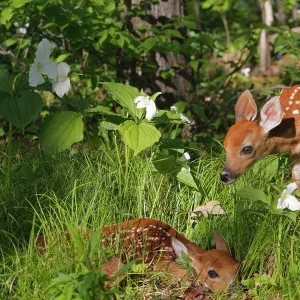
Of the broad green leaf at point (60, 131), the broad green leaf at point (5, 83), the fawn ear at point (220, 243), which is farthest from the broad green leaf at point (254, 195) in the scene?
the broad green leaf at point (5, 83)

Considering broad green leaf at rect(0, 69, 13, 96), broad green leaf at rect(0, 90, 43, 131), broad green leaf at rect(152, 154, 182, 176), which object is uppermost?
broad green leaf at rect(0, 69, 13, 96)

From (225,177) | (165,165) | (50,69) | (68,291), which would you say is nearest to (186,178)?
(165,165)

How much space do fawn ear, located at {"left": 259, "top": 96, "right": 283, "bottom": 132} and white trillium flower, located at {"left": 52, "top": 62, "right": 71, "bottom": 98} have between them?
122 cm

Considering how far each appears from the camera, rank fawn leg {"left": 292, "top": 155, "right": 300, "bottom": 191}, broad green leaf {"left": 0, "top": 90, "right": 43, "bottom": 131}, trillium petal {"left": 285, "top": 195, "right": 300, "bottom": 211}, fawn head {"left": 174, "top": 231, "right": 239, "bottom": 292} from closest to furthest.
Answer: fawn head {"left": 174, "top": 231, "right": 239, "bottom": 292}
trillium petal {"left": 285, "top": 195, "right": 300, "bottom": 211}
broad green leaf {"left": 0, "top": 90, "right": 43, "bottom": 131}
fawn leg {"left": 292, "top": 155, "right": 300, "bottom": 191}

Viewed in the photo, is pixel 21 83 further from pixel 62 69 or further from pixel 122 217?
pixel 122 217

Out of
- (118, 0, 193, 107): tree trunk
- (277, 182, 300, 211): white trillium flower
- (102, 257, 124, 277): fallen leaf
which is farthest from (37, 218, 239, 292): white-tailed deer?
(118, 0, 193, 107): tree trunk

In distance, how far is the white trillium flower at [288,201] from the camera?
3619 mm

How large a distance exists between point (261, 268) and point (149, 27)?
9.73 ft

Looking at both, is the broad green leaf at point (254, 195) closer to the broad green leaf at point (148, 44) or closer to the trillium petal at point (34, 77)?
the trillium petal at point (34, 77)

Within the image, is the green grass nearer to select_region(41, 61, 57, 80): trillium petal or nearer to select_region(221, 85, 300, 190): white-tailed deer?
select_region(221, 85, 300, 190): white-tailed deer

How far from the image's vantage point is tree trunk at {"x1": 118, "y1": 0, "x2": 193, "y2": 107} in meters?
6.35

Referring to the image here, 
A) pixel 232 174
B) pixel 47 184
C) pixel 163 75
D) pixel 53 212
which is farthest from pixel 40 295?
pixel 163 75

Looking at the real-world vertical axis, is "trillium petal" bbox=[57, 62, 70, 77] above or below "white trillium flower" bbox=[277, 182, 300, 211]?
above

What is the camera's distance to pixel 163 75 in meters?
6.20
